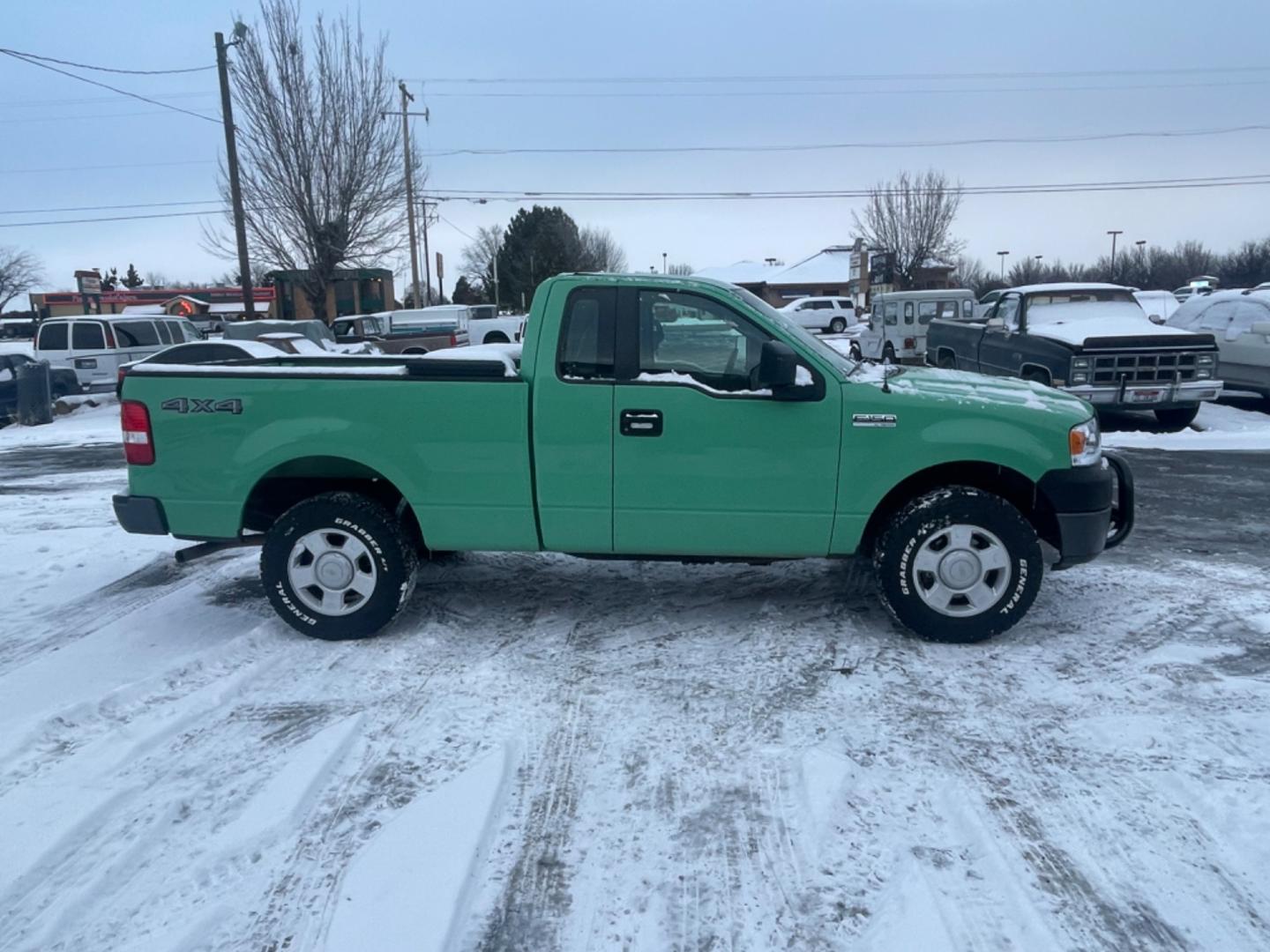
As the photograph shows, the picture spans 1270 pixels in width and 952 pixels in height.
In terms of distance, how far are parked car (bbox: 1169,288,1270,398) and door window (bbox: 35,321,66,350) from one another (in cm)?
2092

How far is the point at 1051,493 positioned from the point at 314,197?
92.2 ft

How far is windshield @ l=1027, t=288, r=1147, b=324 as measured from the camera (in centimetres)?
1322

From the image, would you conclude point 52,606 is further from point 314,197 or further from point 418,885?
A: point 314,197

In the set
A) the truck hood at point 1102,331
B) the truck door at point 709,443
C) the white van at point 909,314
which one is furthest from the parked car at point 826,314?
the truck door at point 709,443

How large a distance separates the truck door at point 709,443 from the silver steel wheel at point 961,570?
533 mm

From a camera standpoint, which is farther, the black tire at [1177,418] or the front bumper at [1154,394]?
the black tire at [1177,418]

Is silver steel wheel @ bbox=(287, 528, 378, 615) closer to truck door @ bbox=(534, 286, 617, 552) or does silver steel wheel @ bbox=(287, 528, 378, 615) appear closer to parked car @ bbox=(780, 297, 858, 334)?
truck door @ bbox=(534, 286, 617, 552)

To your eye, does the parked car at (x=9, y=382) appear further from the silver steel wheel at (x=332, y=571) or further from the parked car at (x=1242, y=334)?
the parked car at (x=1242, y=334)

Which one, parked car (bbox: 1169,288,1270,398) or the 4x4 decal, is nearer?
the 4x4 decal

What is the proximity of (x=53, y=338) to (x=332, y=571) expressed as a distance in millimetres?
18286

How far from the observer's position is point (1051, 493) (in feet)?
16.1

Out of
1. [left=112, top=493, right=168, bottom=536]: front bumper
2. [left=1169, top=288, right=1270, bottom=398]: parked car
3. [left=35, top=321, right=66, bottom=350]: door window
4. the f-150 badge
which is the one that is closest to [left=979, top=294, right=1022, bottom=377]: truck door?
[left=1169, top=288, right=1270, bottom=398]: parked car

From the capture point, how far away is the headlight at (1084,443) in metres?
4.88

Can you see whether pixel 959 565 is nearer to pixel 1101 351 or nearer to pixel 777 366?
pixel 777 366
